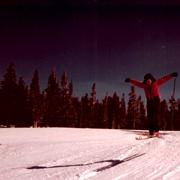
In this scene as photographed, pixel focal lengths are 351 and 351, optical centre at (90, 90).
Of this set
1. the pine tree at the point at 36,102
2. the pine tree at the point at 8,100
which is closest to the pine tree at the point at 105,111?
the pine tree at the point at 36,102

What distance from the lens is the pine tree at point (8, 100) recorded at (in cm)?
4884

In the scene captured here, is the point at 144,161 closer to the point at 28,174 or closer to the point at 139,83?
the point at 28,174

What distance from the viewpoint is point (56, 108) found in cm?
5662

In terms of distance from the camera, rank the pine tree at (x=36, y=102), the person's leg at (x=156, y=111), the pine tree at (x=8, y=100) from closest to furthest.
A: the person's leg at (x=156, y=111) → the pine tree at (x=8, y=100) → the pine tree at (x=36, y=102)

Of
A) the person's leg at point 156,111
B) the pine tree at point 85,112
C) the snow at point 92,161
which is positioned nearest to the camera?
the snow at point 92,161

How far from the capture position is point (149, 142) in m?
10.3

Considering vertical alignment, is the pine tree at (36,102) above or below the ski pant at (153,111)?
above

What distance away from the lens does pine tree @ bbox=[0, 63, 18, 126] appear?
160 ft

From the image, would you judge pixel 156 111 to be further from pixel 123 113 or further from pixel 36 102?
pixel 123 113

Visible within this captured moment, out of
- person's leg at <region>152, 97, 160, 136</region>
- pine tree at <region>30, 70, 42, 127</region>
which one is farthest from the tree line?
person's leg at <region>152, 97, 160, 136</region>

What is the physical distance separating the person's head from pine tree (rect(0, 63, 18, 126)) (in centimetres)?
4002

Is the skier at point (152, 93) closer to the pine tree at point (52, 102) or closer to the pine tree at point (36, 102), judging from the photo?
the pine tree at point (36, 102)

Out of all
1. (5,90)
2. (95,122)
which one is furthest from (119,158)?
(95,122)

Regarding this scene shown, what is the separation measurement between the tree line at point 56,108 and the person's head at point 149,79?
2297cm
